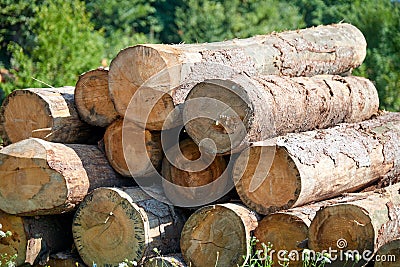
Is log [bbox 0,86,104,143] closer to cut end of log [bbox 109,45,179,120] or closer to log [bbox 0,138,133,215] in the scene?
log [bbox 0,138,133,215]

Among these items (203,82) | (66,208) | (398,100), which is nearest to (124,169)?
(66,208)

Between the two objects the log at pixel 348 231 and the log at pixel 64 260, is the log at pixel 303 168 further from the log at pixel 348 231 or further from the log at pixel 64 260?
the log at pixel 64 260

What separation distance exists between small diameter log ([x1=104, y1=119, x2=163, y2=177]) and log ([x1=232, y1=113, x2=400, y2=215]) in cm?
56

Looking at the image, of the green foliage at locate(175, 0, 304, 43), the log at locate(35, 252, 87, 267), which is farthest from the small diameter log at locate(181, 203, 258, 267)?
the green foliage at locate(175, 0, 304, 43)

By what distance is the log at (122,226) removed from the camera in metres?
4.54

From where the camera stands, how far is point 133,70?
4711 millimetres

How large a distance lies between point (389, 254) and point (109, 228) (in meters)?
1.61

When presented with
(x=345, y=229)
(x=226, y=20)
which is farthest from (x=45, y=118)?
(x=226, y=20)

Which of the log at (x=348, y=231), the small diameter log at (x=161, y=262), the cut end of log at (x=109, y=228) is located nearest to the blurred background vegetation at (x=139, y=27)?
the cut end of log at (x=109, y=228)

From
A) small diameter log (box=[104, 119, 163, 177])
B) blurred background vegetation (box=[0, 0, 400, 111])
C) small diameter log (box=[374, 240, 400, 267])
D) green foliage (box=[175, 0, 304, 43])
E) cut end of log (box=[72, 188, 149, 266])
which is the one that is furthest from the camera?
green foliage (box=[175, 0, 304, 43])

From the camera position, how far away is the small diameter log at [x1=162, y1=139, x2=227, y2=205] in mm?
4699

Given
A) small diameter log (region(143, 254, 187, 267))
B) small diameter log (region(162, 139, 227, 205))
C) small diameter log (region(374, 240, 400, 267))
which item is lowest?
small diameter log (region(143, 254, 187, 267))

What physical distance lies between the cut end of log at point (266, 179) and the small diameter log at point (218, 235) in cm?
10

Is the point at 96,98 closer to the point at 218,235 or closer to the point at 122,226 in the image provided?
the point at 122,226
